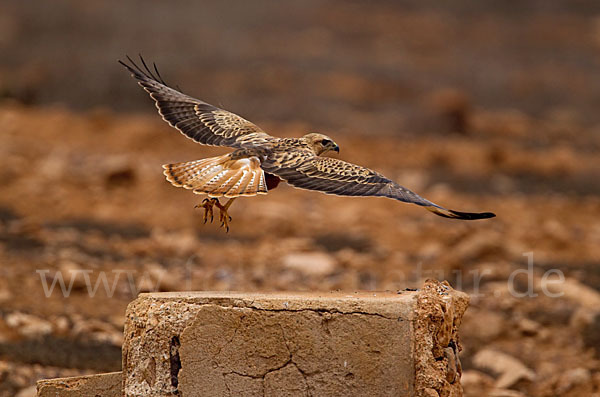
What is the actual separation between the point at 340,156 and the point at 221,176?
12.7m

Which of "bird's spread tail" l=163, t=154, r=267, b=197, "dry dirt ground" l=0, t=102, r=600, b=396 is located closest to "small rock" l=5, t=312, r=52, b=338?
"dry dirt ground" l=0, t=102, r=600, b=396

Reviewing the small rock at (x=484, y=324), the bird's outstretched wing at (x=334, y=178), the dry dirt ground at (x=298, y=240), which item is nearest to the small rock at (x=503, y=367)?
the dry dirt ground at (x=298, y=240)

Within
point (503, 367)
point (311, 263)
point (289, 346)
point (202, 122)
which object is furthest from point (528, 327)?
point (289, 346)

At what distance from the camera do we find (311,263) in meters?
12.7

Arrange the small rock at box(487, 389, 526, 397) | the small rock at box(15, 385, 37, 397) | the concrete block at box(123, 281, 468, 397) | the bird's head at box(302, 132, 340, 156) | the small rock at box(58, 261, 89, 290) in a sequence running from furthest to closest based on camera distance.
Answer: the small rock at box(58, 261, 89, 290) < the small rock at box(487, 389, 526, 397) < the small rock at box(15, 385, 37, 397) < the bird's head at box(302, 132, 340, 156) < the concrete block at box(123, 281, 468, 397)

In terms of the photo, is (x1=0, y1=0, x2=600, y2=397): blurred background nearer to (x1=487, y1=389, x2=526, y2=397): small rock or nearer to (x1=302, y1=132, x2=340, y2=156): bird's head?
(x1=487, y1=389, x2=526, y2=397): small rock

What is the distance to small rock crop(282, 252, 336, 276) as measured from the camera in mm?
12445

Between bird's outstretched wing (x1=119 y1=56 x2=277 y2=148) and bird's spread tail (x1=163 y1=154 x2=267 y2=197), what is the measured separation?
1.78ft

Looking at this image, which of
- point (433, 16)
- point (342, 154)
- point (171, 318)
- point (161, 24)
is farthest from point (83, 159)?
point (433, 16)

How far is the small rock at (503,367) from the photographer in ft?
29.1

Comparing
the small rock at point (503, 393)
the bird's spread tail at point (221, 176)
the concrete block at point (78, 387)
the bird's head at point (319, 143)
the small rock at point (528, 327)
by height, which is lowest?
the small rock at point (503, 393)

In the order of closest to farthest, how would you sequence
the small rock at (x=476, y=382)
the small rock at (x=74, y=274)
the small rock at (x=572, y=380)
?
the small rock at (x=476, y=382)
the small rock at (x=572, y=380)
the small rock at (x=74, y=274)

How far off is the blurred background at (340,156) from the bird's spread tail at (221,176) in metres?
2.77

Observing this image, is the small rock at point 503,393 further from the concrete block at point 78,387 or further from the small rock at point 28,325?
the small rock at point 28,325
